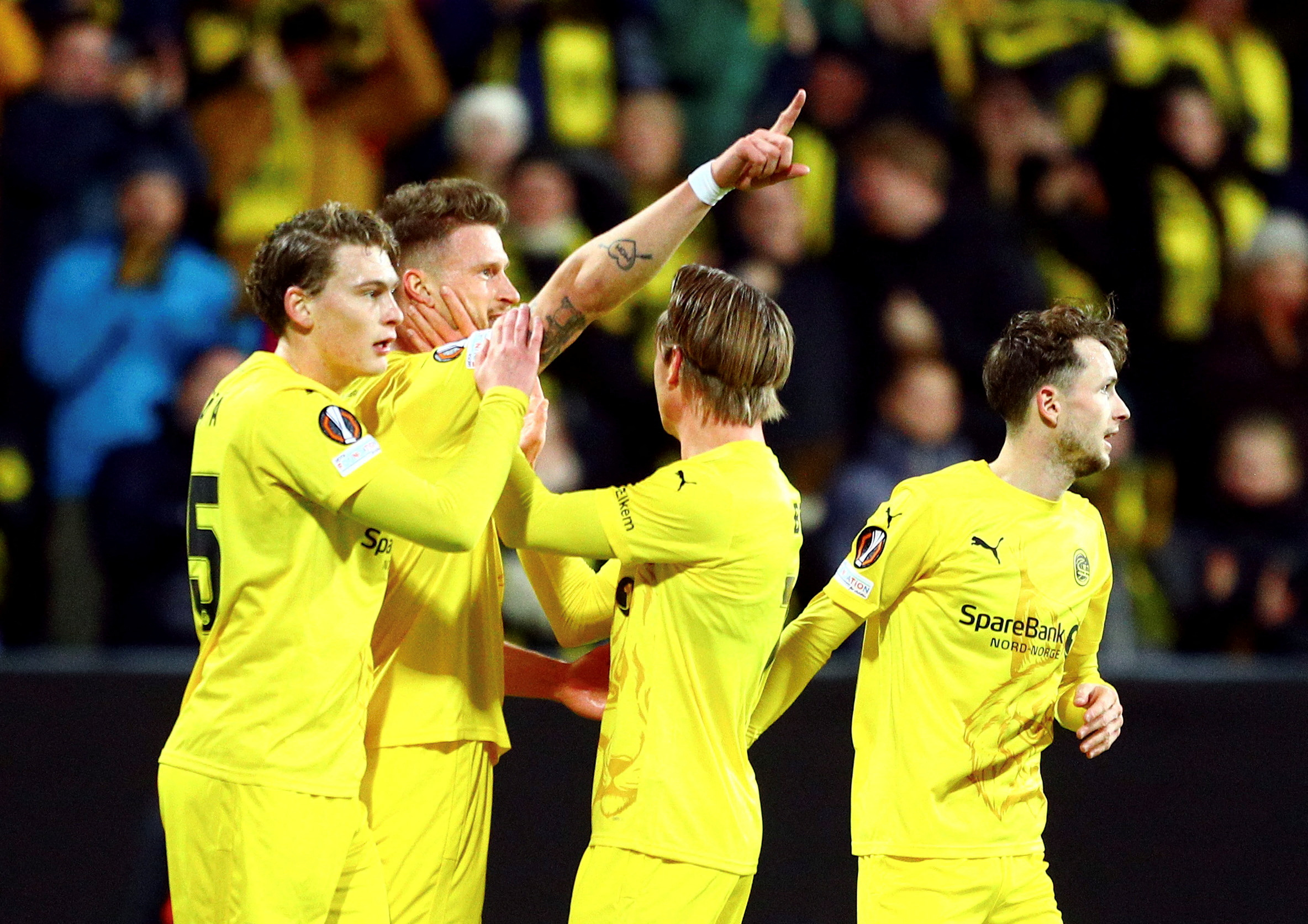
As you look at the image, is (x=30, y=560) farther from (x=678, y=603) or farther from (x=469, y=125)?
(x=678, y=603)

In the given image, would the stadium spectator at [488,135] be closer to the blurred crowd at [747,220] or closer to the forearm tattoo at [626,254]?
the blurred crowd at [747,220]

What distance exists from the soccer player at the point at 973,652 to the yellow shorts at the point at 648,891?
0.46 m

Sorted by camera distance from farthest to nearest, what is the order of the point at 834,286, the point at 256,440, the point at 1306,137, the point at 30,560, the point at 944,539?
the point at 1306,137, the point at 834,286, the point at 30,560, the point at 944,539, the point at 256,440

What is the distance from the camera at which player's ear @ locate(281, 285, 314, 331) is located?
3.74 meters

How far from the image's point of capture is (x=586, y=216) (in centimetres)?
741

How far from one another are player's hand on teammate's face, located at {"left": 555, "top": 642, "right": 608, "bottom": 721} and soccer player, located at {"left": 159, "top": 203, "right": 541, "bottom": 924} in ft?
2.49

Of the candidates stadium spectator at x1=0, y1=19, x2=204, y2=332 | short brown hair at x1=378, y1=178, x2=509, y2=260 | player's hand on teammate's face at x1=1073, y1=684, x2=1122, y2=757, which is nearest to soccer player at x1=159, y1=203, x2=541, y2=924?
short brown hair at x1=378, y1=178, x2=509, y2=260

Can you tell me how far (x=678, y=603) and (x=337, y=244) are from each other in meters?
1.12

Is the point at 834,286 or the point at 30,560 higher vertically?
the point at 834,286

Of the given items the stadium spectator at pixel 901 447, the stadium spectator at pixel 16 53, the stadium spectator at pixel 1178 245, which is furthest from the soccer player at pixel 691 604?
the stadium spectator at pixel 16 53

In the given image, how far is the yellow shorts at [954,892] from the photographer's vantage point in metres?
3.93

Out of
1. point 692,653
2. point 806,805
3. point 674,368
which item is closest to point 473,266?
point 674,368

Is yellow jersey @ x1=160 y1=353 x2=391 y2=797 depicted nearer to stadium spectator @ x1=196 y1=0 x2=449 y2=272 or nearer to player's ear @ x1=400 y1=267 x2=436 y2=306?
player's ear @ x1=400 y1=267 x2=436 y2=306

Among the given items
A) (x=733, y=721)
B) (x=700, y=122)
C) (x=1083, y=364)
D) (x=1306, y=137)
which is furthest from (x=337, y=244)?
(x=1306, y=137)
